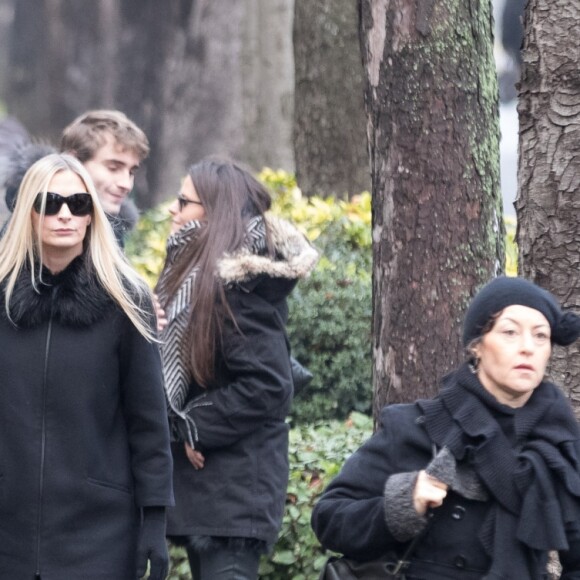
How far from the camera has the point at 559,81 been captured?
5.03m

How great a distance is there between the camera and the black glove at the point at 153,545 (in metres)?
4.32

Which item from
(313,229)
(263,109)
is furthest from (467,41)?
(263,109)

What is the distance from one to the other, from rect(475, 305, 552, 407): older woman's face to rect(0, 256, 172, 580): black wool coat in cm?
115

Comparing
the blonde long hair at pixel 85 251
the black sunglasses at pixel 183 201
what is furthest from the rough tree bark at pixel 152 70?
the blonde long hair at pixel 85 251

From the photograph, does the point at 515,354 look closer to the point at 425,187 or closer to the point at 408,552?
the point at 408,552

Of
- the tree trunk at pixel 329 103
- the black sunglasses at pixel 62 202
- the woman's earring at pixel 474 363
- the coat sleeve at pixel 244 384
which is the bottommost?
the coat sleeve at pixel 244 384

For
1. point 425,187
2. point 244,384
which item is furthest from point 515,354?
point 425,187

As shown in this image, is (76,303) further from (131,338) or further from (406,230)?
(406,230)

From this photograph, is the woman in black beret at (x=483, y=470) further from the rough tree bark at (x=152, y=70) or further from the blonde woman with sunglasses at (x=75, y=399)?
the rough tree bark at (x=152, y=70)

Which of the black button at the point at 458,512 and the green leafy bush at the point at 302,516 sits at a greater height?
the black button at the point at 458,512

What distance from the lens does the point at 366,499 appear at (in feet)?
12.4

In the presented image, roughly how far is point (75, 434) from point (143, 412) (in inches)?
9.3

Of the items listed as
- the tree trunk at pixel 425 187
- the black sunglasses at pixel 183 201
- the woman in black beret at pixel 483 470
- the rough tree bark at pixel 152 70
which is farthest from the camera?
the rough tree bark at pixel 152 70

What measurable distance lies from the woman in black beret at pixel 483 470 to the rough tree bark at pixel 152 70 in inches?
532
